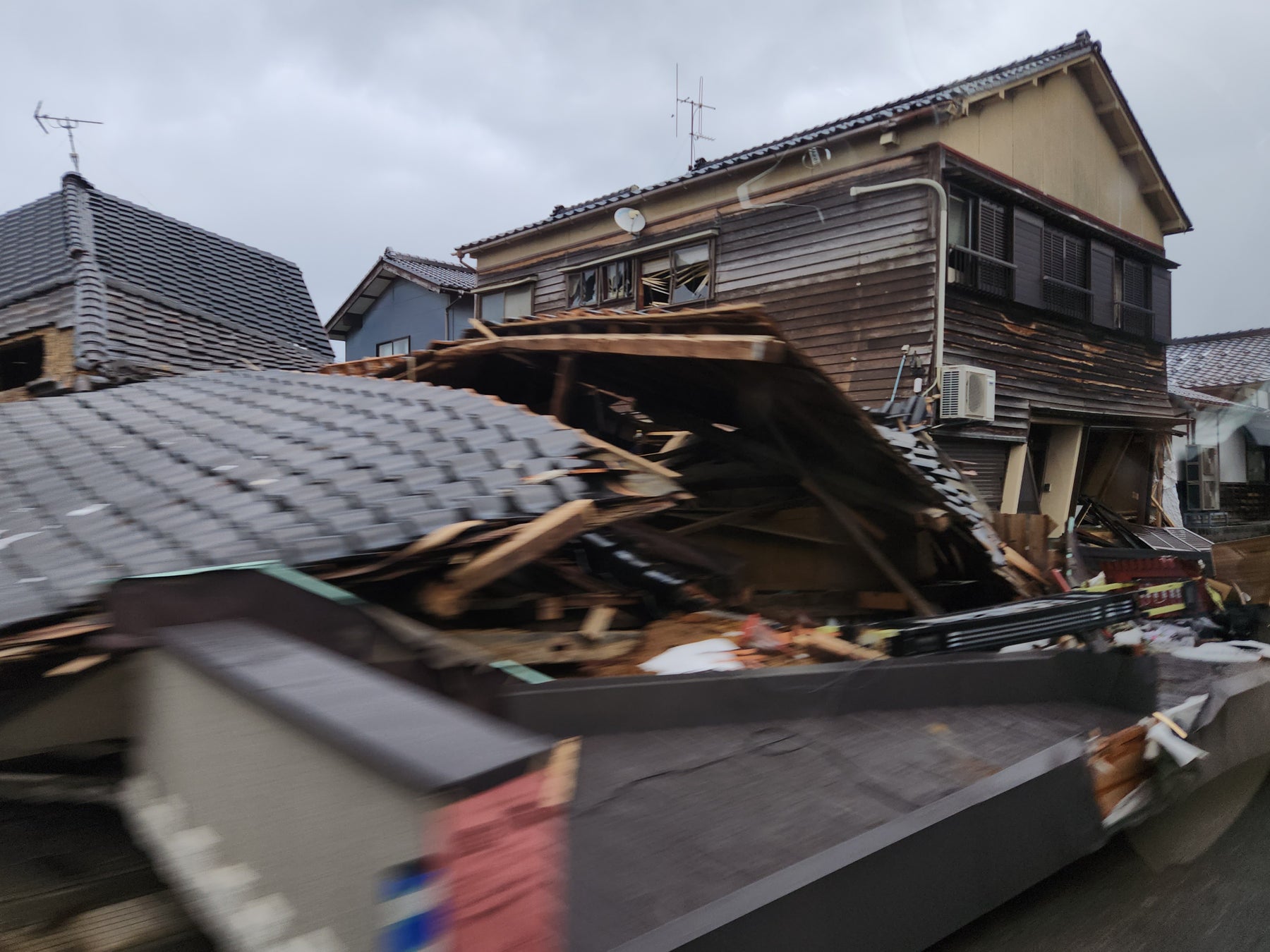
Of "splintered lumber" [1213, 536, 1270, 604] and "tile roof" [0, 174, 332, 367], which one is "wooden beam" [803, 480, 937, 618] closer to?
"splintered lumber" [1213, 536, 1270, 604]

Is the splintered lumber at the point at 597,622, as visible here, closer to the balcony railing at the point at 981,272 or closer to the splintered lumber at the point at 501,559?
the splintered lumber at the point at 501,559

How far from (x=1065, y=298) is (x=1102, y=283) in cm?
144

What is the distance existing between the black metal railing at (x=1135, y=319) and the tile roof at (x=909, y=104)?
480 centimetres

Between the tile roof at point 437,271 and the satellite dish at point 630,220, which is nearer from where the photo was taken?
the satellite dish at point 630,220

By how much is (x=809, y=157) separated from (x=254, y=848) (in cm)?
1341

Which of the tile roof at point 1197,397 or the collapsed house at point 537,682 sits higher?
the tile roof at point 1197,397

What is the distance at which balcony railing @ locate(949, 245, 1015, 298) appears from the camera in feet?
40.1

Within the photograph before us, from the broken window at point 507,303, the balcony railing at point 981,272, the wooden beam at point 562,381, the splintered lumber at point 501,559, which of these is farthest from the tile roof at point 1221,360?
the splintered lumber at point 501,559

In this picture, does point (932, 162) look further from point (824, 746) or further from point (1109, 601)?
point (824, 746)

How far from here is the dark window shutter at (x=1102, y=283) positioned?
14969 mm

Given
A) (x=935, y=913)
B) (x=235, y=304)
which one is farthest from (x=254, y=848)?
(x=235, y=304)

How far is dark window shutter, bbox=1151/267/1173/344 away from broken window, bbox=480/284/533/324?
13124 mm

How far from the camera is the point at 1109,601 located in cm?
363

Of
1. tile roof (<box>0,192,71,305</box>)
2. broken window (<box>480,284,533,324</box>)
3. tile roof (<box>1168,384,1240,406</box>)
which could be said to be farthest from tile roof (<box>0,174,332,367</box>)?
tile roof (<box>1168,384,1240,406</box>)
